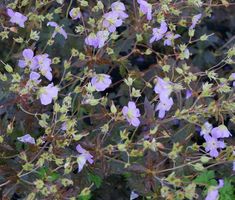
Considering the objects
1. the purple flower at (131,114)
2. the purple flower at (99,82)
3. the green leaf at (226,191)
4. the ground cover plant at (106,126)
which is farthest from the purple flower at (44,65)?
the green leaf at (226,191)

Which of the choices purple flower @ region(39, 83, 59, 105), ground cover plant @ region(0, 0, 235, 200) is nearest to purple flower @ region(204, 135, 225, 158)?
ground cover plant @ region(0, 0, 235, 200)

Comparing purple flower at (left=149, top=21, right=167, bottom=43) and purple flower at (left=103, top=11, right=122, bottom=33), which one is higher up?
purple flower at (left=103, top=11, right=122, bottom=33)

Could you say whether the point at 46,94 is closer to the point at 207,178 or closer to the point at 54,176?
the point at 54,176

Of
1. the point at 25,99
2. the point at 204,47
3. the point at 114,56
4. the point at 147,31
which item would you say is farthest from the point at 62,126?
the point at 204,47

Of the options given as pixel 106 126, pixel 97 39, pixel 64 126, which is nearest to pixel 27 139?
pixel 64 126

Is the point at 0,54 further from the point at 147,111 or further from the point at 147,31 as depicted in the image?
the point at 147,111

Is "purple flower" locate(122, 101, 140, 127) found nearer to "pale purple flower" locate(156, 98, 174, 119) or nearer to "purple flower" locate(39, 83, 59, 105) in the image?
"pale purple flower" locate(156, 98, 174, 119)

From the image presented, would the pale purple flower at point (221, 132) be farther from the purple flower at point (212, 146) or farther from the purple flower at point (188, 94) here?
the purple flower at point (188, 94)

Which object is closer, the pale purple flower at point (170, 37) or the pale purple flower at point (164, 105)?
the pale purple flower at point (164, 105)
